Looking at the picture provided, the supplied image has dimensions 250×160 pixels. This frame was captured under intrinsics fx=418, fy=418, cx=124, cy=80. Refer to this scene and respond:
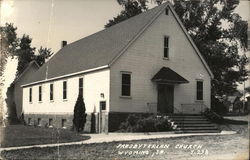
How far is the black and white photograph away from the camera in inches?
475

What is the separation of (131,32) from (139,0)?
404 inches

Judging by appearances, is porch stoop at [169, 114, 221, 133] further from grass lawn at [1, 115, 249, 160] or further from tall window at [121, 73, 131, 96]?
grass lawn at [1, 115, 249, 160]

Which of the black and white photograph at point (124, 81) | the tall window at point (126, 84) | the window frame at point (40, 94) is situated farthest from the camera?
the window frame at point (40, 94)

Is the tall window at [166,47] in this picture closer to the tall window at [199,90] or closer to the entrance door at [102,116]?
the tall window at [199,90]

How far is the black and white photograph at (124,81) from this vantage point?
475 inches

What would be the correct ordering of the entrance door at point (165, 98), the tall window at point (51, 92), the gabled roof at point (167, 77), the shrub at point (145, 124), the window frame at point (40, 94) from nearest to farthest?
the shrub at point (145, 124), the gabled roof at point (167, 77), the entrance door at point (165, 98), the tall window at point (51, 92), the window frame at point (40, 94)

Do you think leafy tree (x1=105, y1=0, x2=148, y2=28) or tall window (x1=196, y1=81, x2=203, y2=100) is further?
leafy tree (x1=105, y1=0, x2=148, y2=28)

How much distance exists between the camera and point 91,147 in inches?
520

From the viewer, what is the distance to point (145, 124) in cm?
1948

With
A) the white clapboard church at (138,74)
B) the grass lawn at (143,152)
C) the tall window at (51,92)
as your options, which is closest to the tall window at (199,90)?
the white clapboard church at (138,74)

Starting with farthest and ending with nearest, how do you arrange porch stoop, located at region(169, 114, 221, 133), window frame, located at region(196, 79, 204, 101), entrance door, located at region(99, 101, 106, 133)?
window frame, located at region(196, 79, 204, 101), entrance door, located at region(99, 101, 106, 133), porch stoop, located at region(169, 114, 221, 133)

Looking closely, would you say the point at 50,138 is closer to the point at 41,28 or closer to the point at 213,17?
the point at 41,28

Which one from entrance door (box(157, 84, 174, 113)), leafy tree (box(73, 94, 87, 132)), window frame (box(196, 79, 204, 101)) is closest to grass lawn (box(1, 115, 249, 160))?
leafy tree (box(73, 94, 87, 132))

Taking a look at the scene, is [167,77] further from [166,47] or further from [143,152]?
[143,152]
